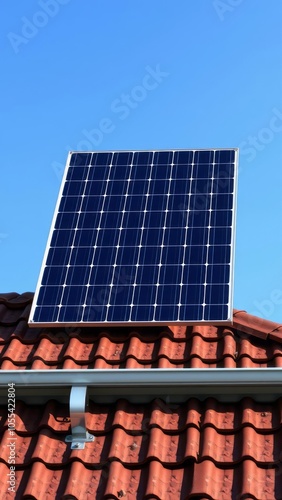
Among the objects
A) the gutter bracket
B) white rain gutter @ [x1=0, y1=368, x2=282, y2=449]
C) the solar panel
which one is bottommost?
the gutter bracket

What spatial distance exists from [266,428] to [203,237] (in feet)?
8.17

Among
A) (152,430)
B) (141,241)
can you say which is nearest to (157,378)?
(152,430)

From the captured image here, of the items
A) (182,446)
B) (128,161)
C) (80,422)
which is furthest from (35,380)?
(128,161)

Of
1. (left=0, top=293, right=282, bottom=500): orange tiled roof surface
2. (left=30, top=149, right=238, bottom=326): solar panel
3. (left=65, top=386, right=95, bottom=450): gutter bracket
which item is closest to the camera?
(left=0, top=293, right=282, bottom=500): orange tiled roof surface

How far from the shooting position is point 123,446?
6301 mm

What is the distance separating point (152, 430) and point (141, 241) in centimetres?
250

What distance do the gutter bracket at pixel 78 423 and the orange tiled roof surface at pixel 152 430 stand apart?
5 cm

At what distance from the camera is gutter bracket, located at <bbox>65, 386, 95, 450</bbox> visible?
251 inches

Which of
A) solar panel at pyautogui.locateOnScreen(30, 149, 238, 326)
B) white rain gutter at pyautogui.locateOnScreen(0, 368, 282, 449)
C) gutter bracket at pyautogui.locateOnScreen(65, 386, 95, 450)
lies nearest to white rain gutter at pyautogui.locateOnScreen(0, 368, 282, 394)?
white rain gutter at pyautogui.locateOnScreen(0, 368, 282, 449)

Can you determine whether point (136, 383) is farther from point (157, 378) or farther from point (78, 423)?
point (78, 423)

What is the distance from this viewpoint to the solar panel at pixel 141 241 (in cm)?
770

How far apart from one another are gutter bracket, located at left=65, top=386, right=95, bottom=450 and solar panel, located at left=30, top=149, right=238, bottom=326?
123 centimetres

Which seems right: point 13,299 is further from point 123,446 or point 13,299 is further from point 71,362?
point 123,446

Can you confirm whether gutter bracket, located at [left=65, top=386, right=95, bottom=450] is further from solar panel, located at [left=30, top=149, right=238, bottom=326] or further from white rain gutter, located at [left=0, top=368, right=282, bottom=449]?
solar panel, located at [left=30, top=149, right=238, bottom=326]
